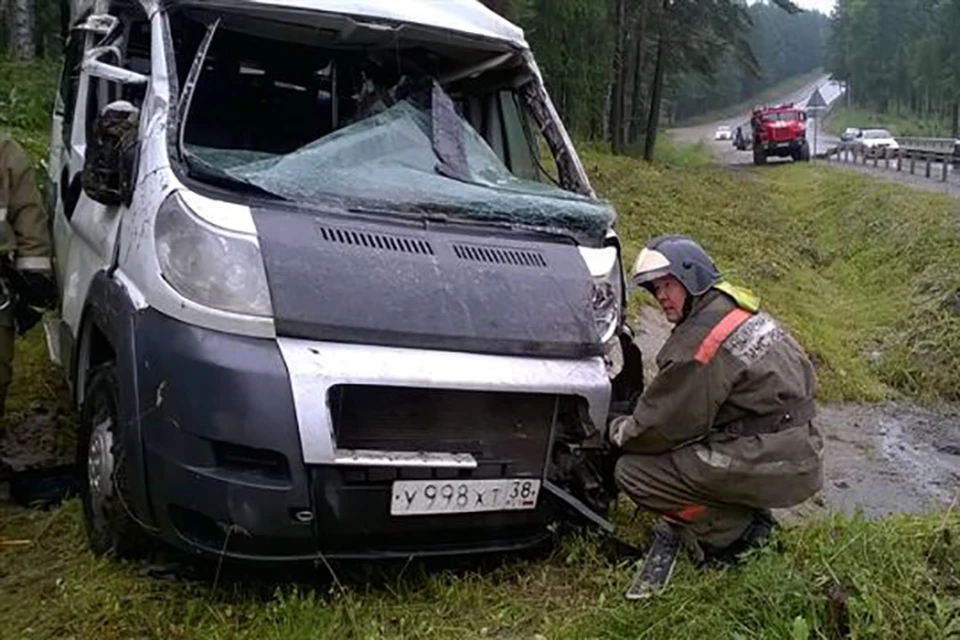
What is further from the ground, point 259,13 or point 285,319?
point 259,13

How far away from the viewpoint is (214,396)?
9.81 ft

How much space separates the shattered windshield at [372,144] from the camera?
12.1 feet

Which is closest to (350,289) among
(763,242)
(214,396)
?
(214,396)

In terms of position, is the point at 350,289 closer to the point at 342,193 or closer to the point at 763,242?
the point at 342,193

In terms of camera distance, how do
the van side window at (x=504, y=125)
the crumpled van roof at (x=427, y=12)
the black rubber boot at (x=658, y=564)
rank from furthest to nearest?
the van side window at (x=504, y=125)
the crumpled van roof at (x=427, y=12)
the black rubber boot at (x=658, y=564)

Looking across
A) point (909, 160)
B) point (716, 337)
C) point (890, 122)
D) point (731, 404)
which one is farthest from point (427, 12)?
point (890, 122)

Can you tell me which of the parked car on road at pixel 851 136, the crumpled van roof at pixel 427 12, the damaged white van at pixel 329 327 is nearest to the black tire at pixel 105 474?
the damaged white van at pixel 329 327

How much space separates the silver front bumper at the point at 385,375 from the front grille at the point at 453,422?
2.0 inches

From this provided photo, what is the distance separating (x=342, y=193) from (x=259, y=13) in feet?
3.29

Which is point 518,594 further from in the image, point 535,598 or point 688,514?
point 688,514

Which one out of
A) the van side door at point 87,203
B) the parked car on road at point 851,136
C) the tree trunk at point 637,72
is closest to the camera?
the van side door at point 87,203

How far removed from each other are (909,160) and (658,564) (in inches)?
1225

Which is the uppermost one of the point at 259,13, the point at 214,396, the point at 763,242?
the point at 259,13

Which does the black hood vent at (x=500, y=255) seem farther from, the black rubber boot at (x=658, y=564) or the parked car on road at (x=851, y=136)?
the parked car on road at (x=851, y=136)
